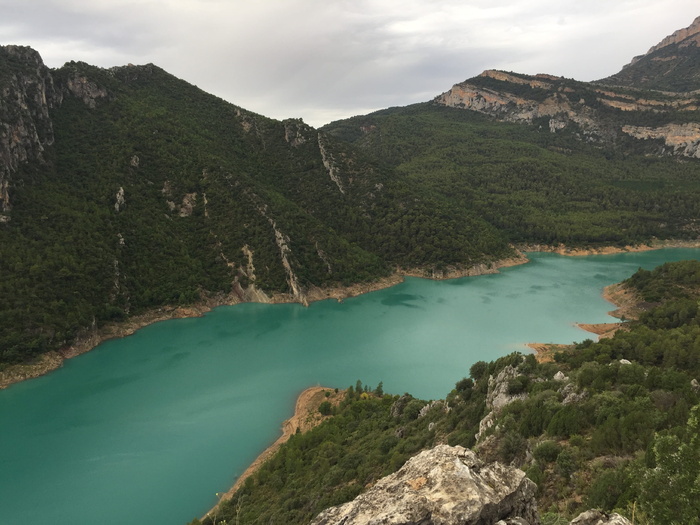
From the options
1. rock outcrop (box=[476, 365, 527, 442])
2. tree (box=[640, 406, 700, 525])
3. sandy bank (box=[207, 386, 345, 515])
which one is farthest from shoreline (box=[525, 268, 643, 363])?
tree (box=[640, 406, 700, 525])

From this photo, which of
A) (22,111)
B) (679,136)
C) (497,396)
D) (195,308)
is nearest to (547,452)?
(497,396)

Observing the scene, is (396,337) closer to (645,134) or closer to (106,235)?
(106,235)

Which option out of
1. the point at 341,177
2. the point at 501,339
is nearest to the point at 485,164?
the point at 341,177

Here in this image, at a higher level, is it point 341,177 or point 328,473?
point 341,177

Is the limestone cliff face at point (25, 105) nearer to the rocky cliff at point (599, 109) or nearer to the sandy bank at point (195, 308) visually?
the sandy bank at point (195, 308)

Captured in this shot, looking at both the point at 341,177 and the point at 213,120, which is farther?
the point at 213,120

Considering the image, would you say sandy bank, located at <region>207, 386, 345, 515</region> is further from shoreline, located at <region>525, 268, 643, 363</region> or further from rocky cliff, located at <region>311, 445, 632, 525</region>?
rocky cliff, located at <region>311, 445, 632, 525</region>
